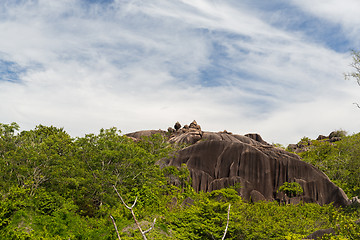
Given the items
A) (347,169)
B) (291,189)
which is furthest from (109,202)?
(347,169)

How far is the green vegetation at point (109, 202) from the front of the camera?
689 inches

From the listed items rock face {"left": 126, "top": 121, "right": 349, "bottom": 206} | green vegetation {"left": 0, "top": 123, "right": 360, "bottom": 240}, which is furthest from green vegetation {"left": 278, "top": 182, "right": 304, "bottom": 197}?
rock face {"left": 126, "top": 121, "right": 349, "bottom": 206}

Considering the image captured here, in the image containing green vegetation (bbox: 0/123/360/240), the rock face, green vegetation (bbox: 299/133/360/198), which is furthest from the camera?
green vegetation (bbox: 299/133/360/198)

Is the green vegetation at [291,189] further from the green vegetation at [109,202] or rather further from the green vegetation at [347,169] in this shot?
the green vegetation at [347,169]

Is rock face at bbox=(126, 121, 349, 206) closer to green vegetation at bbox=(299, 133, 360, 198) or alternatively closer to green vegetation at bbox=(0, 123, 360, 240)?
green vegetation at bbox=(0, 123, 360, 240)

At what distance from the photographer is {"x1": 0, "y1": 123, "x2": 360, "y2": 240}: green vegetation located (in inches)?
689

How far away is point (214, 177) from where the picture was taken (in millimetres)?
33000

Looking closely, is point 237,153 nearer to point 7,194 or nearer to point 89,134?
point 89,134

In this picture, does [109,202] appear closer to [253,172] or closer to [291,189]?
[253,172]

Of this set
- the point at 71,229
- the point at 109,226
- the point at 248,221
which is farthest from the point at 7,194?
the point at 248,221

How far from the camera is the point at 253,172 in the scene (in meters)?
32.5

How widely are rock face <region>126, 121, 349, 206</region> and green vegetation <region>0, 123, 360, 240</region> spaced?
145cm

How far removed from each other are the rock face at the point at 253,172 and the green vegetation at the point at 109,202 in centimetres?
145

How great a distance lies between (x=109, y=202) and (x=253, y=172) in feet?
50.1
